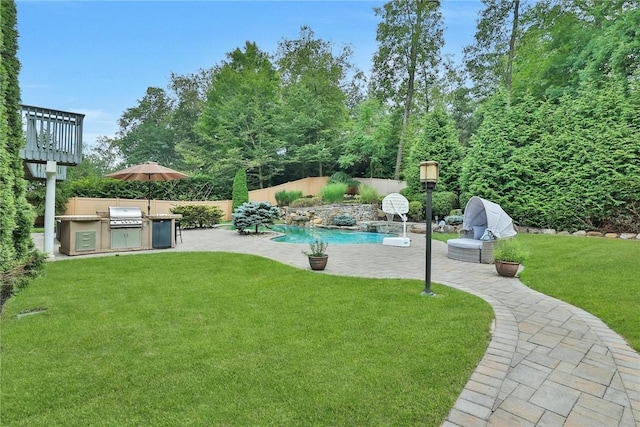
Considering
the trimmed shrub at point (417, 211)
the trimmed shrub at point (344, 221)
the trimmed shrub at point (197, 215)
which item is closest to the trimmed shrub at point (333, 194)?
the trimmed shrub at point (344, 221)

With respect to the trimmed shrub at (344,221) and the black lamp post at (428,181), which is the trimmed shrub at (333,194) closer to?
the trimmed shrub at (344,221)

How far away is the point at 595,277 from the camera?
5.16m

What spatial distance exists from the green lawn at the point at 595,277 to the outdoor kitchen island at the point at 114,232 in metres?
8.57

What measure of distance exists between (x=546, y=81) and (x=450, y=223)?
9440mm

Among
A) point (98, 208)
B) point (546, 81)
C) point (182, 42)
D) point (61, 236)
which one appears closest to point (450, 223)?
point (546, 81)

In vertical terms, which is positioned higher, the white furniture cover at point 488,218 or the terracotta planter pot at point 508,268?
the white furniture cover at point 488,218

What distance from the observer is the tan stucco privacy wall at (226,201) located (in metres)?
13.7

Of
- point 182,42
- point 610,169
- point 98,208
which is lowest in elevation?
point 98,208

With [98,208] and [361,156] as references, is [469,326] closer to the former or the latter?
[98,208]

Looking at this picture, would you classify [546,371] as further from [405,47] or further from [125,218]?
[405,47]

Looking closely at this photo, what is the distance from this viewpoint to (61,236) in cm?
776

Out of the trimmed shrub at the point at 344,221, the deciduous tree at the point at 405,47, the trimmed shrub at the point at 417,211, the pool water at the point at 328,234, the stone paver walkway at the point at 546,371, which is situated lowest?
the stone paver walkway at the point at 546,371

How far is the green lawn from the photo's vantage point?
367 cm

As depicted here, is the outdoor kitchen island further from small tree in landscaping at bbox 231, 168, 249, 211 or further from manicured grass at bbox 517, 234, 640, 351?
manicured grass at bbox 517, 234, 640, 351
